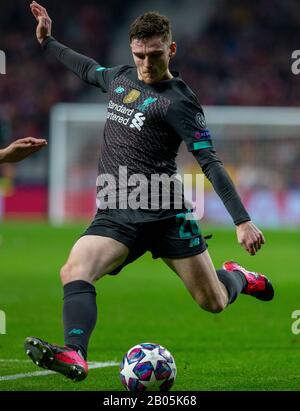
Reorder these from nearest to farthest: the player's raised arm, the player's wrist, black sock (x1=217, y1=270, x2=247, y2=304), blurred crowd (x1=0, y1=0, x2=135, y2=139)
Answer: the player's raised arm → black sock (x1=217, y1=270, x2=247, y2=304) → the player's wrist → blurred crowd (x1=0, y1=0, x2=135, y2=139)

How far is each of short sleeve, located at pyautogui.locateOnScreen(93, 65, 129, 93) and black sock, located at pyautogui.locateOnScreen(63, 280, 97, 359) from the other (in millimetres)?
1643

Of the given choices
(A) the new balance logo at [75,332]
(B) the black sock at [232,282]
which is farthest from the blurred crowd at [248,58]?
(A) the new balance logo at [75,332]

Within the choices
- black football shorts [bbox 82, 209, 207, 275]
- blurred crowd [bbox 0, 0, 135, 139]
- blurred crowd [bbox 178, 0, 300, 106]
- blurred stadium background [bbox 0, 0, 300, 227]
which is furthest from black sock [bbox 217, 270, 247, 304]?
blurred crowd [bbox 0, 0, 135, 139]

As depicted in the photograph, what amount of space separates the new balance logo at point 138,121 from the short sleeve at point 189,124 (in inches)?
7.3

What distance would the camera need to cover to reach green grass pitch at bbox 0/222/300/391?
648 cm

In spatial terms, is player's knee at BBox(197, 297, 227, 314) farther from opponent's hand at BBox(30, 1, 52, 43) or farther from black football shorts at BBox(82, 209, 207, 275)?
opponent's hand at BBox(30, 1, 52, 43)

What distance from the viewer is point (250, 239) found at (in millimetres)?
5887

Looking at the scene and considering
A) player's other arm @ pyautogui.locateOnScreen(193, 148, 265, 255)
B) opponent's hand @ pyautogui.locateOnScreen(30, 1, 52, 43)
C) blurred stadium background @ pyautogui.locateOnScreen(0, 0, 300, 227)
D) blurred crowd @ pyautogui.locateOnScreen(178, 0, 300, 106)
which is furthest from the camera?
blurred crowd @ pyautogui.locateOnScreen(178, 0, 300, 106)

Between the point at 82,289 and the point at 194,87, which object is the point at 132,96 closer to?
the point at 82,289

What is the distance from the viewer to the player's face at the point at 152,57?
6.30 meters

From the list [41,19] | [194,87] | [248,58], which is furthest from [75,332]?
[248,58]

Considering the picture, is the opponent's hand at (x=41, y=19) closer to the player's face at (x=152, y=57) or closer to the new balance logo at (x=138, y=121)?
the player's face at (x=152, y=57)

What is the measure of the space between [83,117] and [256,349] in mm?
20205
